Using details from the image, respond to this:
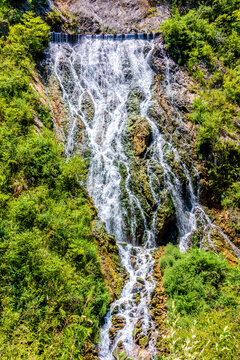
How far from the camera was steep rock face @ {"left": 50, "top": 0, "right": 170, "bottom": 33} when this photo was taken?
19.0 m

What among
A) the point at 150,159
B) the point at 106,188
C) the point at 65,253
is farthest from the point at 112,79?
the point at 65,253

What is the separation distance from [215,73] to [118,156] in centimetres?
958

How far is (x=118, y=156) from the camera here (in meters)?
12.6

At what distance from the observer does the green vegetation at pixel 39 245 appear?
15.5ft

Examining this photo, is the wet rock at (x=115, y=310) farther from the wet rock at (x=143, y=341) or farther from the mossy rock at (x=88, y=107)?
the mossy rock at (x=88, y=107)

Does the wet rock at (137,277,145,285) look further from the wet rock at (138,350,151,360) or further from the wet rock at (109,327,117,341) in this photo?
the wet rock at (138,350,151,360)

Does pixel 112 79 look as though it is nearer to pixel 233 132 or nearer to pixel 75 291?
pixel 233 132

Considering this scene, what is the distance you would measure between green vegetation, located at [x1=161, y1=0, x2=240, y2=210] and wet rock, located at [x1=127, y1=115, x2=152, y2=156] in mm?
3081

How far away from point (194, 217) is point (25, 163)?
8.87m

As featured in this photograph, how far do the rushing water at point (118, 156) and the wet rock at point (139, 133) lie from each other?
1.39ft

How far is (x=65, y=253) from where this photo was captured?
6.96m

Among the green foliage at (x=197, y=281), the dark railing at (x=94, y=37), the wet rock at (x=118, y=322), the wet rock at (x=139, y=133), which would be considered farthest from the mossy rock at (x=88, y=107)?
the wet rock at (x=118, y=322)

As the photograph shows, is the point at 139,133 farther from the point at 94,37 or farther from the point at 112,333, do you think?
the point at 94,37

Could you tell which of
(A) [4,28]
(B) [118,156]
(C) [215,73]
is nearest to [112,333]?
(B) [118,156]
